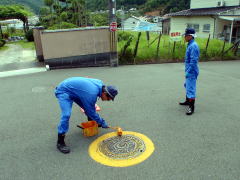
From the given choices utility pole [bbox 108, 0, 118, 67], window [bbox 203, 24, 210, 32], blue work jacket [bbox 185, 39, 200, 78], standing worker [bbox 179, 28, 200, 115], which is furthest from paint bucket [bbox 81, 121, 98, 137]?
window [bbox 203, 24, 210, 32]

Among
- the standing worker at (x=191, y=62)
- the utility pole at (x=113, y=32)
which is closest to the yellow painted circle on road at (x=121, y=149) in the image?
the standing worker at (x=191, y=62)

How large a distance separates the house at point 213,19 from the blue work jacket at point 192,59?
16.9 m

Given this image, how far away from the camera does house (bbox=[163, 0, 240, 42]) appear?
2142 centimetres

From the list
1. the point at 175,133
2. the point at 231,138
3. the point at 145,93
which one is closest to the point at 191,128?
the point at 175,133

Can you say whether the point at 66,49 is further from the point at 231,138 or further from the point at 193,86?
the point at 231,138

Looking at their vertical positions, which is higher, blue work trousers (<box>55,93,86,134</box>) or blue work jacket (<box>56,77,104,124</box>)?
blue work jacket (<box>56,77,104,124</box>)

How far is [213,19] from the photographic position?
22438 millimetres

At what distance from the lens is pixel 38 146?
170 inches

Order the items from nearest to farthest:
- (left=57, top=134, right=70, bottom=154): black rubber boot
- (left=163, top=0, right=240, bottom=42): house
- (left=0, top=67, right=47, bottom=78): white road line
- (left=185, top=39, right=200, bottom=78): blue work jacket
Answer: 1. (left=57, top=134, right=70, bottom=154): black rubber boot
2. (left=185, top=39, right=200, bottom=78): blue work jacket
3. (left=0, top=67, right=47, bottom=78): white road line
4. (left=163, top=0, right=240, bottom=42): house

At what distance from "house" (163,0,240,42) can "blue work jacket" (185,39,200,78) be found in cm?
1688

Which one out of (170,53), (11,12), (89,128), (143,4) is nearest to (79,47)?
(170,53)

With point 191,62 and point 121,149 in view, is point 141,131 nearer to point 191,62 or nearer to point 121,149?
point 121,149

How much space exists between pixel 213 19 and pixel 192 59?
1974 cm

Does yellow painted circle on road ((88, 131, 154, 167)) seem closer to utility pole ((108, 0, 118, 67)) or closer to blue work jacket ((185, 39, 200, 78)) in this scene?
blue work jacket ((185, 39, 200, 78))
